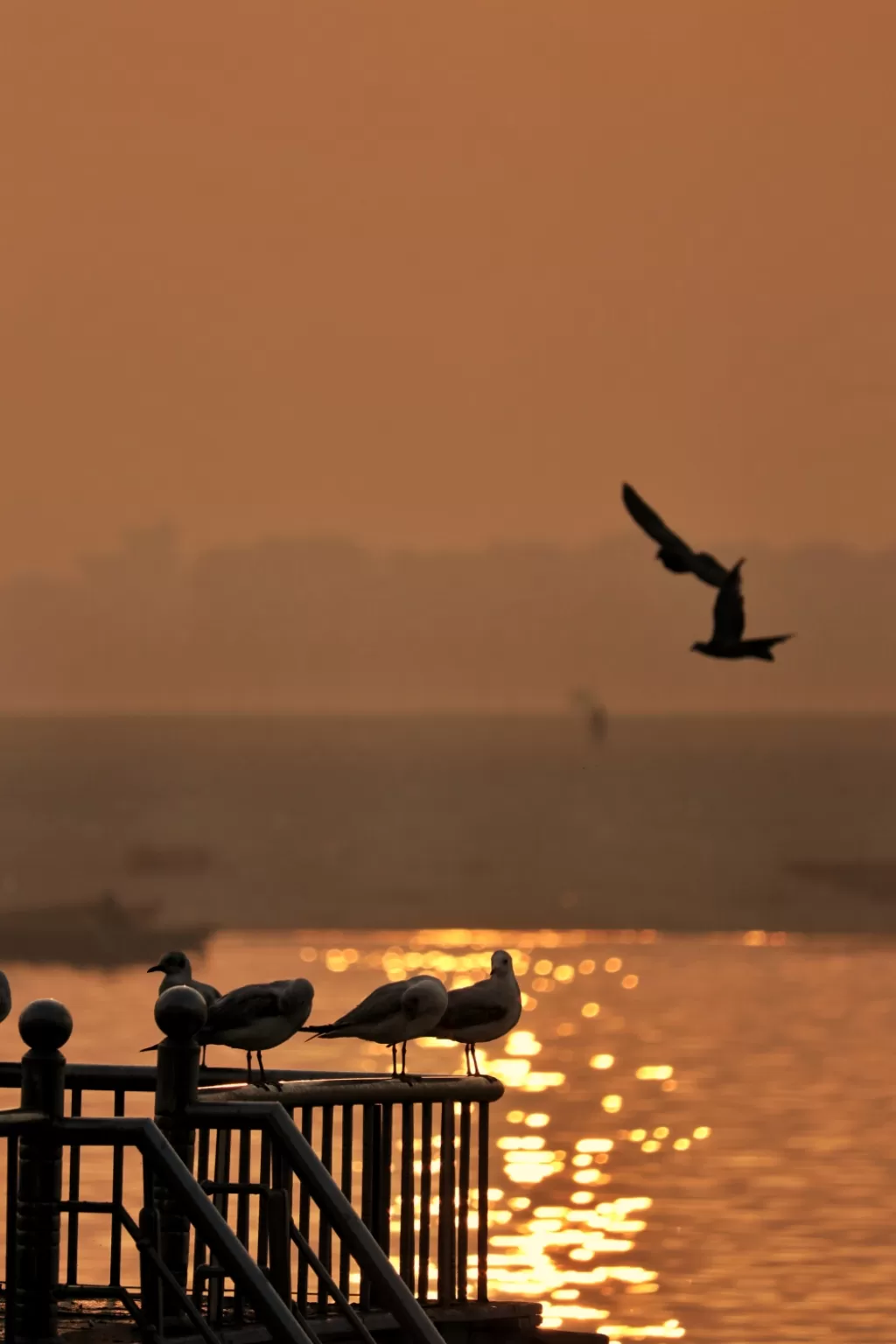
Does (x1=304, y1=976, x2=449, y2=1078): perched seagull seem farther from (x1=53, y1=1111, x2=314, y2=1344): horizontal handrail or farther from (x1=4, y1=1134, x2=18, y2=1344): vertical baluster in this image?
(x1=53, y1=1111, x2=314, y2=1344): horizontal handrail

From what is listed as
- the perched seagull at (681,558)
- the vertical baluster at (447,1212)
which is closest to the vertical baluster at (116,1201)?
the vertical baluster at (447,1212)

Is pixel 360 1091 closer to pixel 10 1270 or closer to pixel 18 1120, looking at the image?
pixel 10 1270

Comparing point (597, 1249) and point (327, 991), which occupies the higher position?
point (327, 991)

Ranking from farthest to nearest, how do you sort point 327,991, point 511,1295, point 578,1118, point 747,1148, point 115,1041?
point 327,991 → point 115,1041 → point 578,1118 → point 747,1148 → point 511,1295

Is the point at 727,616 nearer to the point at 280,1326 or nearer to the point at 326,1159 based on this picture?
the point at 326,1159

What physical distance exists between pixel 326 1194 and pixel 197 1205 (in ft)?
4.48

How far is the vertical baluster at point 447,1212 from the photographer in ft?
48.9

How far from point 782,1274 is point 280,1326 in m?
48.8

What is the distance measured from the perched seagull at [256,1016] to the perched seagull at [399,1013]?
0.80m

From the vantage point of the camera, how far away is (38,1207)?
1228 cm

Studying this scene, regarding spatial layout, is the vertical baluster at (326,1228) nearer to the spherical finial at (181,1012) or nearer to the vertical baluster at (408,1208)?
the vertical baluster at (408,1208)

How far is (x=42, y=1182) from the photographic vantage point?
483 inches

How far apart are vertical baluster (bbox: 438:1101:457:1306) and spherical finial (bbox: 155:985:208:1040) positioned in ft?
6.17

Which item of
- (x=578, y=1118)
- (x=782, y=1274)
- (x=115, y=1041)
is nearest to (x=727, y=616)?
(x=782, y=1274)
